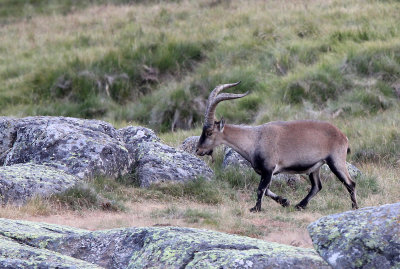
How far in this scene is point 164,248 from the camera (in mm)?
4852

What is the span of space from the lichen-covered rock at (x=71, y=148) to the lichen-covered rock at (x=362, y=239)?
639 cm

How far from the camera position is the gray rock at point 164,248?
4520 mm

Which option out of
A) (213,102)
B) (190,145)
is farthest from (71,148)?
(190,145)

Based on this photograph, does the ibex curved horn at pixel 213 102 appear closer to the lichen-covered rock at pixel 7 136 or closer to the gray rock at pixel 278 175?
the gray rock at pixel 278 175

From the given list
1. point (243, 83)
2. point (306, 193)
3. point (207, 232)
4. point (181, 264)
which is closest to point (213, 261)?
point (181, 264)

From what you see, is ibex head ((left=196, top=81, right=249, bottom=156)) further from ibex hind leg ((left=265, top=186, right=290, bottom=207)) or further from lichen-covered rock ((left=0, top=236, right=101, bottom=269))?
lichen-covered rock ((left=0, top=236, right=101, bottom=269))

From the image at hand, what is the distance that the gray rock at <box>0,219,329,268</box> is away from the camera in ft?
14.8

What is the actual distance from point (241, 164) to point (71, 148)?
120 inches

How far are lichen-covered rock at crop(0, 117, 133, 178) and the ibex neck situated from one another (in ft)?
5.97

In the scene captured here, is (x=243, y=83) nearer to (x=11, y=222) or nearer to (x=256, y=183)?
(x=256, y=183)

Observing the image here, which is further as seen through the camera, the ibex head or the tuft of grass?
the ibex head

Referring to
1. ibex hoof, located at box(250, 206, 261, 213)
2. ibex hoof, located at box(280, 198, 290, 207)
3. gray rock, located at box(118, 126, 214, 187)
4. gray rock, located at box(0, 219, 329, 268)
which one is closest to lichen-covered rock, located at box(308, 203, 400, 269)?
gray rock, located at box(0, 219, 329, 268)

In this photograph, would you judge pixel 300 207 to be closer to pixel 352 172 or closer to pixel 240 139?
pixel 240 139

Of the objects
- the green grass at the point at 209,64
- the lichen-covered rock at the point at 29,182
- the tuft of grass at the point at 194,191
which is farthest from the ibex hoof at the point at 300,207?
the green grass at the point at 209,64
